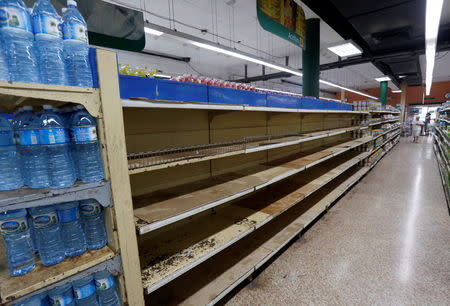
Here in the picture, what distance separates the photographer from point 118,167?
109cm

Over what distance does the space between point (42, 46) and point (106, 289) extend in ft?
4.13

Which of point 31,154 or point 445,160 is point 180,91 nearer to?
point 31,154

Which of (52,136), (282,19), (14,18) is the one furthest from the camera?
(282,19)

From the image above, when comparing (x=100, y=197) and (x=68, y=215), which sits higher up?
(x=100, y=197)

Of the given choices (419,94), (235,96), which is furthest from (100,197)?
(419,94)

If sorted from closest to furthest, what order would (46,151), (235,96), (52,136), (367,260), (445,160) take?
1. (52,136)
2. (46,151)
3. (235,96)
4. (367,260)
5. (445,160)

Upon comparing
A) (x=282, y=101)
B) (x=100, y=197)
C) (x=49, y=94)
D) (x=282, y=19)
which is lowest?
(x=100, y=197)

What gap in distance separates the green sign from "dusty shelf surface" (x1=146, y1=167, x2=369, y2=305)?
8.28 feet

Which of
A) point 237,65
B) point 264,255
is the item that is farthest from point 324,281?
point 237,65

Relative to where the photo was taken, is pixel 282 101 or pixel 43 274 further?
pixel 282 101

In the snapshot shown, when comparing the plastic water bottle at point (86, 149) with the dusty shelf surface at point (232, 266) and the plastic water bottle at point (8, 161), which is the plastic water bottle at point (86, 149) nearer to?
the plastic water bottle at point (8, 161)

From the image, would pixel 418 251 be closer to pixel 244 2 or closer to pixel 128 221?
pixel 128 221

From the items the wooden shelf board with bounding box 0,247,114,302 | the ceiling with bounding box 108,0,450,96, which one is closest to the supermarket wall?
the ceiling with bounding box 108,0,450,96

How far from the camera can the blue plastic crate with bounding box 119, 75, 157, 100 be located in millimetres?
1202
